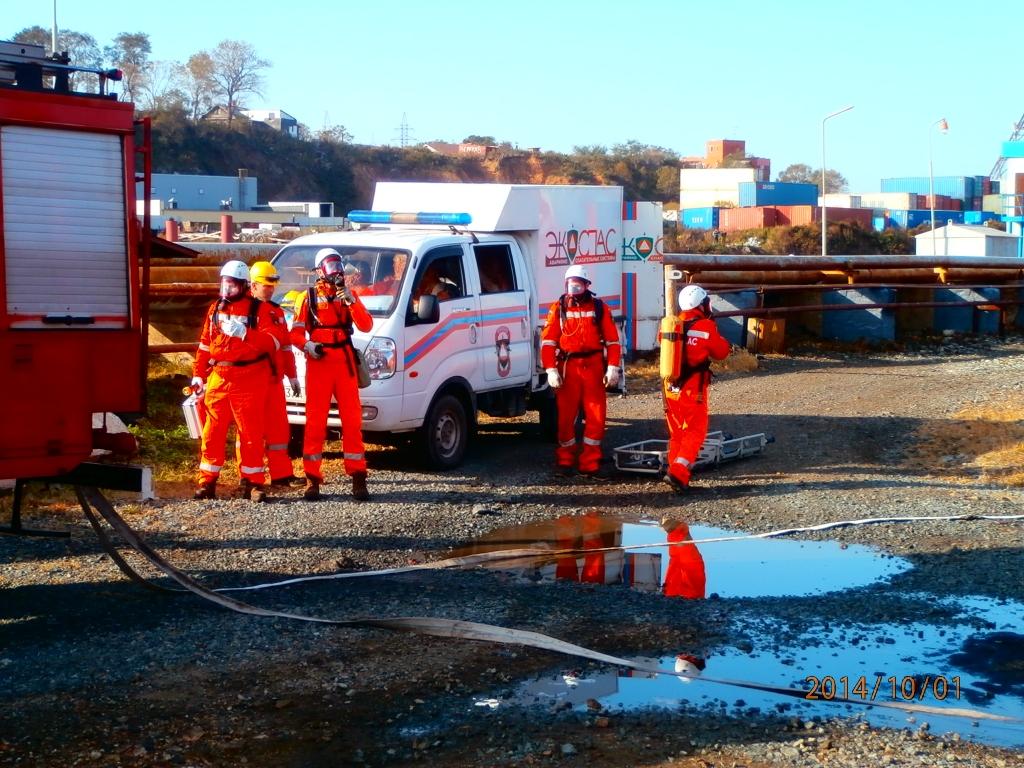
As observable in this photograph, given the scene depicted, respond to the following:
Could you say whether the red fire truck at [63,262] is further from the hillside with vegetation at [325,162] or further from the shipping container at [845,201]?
the shipping container at [845,201]

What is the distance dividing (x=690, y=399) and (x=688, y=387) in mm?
110

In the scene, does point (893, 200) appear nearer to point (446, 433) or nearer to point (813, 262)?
point (813, 262)

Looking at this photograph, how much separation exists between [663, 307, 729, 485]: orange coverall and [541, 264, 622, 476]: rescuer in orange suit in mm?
794

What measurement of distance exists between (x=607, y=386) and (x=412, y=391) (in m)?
1.81

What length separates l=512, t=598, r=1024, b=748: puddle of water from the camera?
5.48m

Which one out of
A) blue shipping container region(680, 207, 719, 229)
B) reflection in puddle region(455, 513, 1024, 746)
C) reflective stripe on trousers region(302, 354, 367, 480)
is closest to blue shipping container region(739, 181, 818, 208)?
blue shipping container region(680, 207, 719, 229)

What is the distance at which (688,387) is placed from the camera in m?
10.8

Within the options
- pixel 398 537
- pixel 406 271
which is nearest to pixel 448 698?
pixel 398 537

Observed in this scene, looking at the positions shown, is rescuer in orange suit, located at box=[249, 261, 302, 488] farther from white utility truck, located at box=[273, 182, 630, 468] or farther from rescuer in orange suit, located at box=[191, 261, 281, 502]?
white utility truck, located at box=[273, 182, 630, 468]

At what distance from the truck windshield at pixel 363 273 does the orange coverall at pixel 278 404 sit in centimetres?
99

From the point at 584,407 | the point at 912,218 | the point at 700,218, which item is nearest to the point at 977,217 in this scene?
the point at 912,218

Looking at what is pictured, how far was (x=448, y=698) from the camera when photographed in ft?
18.4

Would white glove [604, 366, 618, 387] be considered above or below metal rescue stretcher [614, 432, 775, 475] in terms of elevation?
above

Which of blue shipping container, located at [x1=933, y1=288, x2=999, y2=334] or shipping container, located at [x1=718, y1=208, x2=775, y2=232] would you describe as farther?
shipping container, located at [x1=718, y1=208, x2=775, y2=232]
